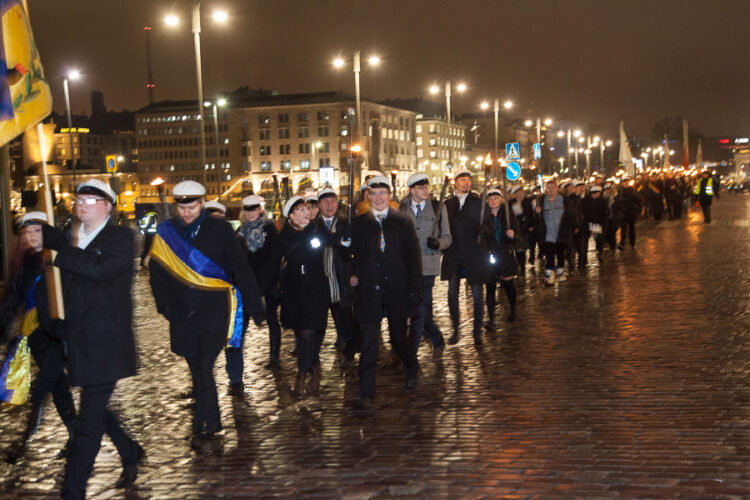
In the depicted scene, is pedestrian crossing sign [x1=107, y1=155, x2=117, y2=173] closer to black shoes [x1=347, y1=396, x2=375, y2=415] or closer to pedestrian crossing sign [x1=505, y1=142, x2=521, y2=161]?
pedestrian crossing sign [x1=505, y1=142, x2=521, y2=161]

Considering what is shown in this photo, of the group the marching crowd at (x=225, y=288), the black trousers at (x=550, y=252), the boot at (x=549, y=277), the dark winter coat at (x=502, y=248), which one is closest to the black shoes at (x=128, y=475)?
the marching crowd at (x=225, y=288)

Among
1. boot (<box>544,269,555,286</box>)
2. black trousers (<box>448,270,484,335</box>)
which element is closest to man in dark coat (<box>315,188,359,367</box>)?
black trousers (<box>448,270,484,335</box>)

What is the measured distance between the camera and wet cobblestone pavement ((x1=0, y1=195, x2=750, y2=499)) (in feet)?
19.4

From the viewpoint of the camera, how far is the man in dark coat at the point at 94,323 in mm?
5590

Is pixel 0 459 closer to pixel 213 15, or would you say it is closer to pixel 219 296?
pixel 219 296

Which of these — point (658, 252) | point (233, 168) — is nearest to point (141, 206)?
point (658, 252)

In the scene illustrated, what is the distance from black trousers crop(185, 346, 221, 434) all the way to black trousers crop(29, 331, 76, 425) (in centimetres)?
86

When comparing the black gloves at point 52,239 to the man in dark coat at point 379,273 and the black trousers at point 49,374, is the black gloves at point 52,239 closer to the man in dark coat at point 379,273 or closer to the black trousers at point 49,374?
the black trousers at point 49,374

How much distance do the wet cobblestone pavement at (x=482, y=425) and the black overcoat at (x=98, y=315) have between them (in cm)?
83

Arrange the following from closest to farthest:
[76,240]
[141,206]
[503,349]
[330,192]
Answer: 1. [76,240]
2. [330,192]
3. [503,349]
4. [141,206]

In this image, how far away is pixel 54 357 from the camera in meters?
6.93

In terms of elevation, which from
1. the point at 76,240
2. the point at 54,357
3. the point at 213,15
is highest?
the point at 213,15

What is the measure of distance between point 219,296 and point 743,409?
3.80m

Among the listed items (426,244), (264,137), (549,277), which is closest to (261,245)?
(426,244)
